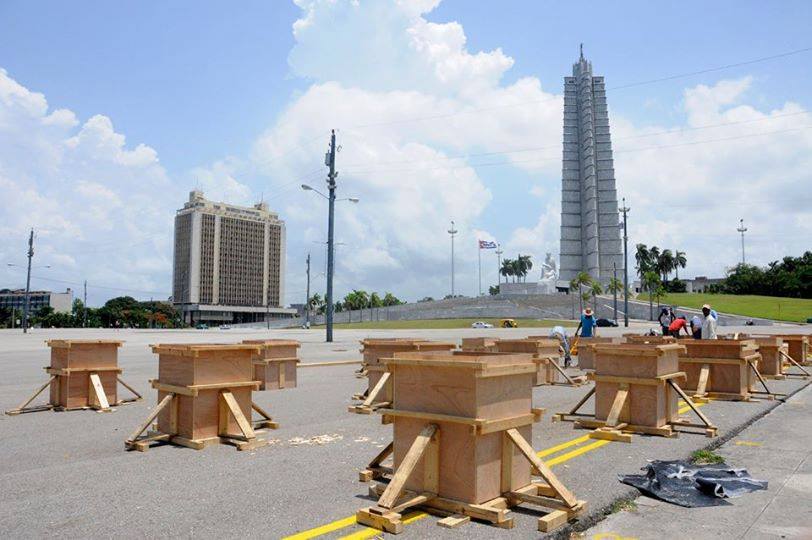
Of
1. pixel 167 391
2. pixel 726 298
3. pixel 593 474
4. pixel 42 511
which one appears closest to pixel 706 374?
pixel 593 474

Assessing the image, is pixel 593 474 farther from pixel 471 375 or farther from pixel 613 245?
pixel 613 245

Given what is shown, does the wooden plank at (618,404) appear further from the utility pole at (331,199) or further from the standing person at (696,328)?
the utility pole at (331,199)

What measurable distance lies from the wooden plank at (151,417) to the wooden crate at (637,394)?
597 cm

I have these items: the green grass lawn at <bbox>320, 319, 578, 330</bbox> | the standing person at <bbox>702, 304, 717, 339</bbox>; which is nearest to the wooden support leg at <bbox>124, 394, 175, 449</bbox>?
the standing person at <bbox>702, 304, 717, 339</bbox>

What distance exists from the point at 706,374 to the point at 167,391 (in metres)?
10.3

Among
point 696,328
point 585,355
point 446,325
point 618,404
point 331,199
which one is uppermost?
point 331,199

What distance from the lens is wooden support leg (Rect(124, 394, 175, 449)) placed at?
8.29 meters

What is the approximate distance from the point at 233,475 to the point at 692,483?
191 inches

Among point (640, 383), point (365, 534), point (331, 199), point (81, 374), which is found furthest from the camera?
point (331, 199)

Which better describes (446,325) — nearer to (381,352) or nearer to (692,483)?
(381,352)

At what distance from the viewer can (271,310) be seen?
193500mm

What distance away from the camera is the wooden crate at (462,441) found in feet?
17.8

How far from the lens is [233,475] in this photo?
7.00 m

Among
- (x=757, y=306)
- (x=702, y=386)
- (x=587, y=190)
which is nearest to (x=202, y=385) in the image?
(x=702, y=386)
